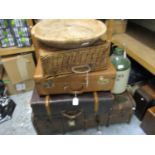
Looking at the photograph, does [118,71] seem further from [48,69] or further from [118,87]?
[48,69]

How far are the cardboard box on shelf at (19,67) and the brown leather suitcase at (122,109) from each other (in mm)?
880

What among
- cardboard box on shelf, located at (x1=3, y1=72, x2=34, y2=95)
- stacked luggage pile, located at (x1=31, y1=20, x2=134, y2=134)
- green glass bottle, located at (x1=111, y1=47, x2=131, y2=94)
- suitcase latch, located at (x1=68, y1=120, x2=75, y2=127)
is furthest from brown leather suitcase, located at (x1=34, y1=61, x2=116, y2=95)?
cardboard box on shelf, located at (x1=3, y1=72, x2=34, y2=95)

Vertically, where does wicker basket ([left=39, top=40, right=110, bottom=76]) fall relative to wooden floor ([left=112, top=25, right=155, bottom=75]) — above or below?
above

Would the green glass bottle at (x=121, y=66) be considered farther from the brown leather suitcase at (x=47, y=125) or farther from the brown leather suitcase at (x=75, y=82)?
the brown leather suitcase at (x=47, y=125)

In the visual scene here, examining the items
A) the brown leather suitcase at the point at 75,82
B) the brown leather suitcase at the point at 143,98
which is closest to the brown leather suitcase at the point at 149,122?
the brown leather suitcase at the point at 143,98

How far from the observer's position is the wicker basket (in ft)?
2.72

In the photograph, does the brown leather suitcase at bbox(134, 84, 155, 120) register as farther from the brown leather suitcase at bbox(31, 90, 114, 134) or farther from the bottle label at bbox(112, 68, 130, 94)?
the brown leather suitcase at bbox(31, 90, 114, 134)

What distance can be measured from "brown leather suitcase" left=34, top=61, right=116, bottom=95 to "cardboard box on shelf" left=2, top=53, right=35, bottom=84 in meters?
0.53

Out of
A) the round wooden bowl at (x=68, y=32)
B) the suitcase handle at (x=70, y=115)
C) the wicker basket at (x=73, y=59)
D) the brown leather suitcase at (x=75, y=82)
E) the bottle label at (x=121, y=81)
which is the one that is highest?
the round wooden bowl at (x=68, y=32)

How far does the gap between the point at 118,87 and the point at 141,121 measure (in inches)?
15.1

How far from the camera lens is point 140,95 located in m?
1.28

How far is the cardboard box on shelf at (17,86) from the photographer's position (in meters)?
1.56

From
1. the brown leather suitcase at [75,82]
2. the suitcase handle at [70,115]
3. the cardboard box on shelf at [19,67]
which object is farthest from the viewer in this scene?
the cardboard box on shelf at [19,67]
